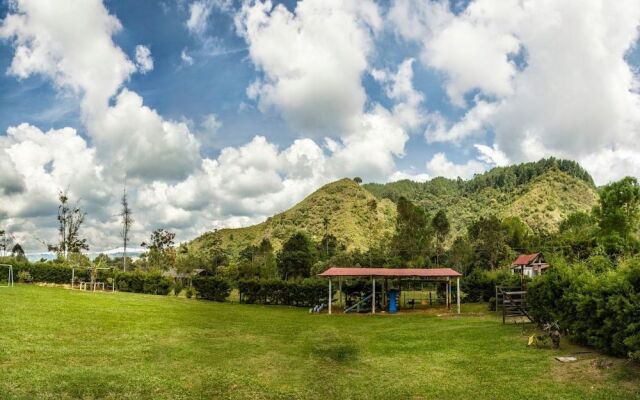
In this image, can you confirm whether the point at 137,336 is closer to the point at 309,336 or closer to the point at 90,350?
the point at 90,350

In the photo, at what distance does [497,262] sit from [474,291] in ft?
106

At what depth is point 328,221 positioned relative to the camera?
390 feet

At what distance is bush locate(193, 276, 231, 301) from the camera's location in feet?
135

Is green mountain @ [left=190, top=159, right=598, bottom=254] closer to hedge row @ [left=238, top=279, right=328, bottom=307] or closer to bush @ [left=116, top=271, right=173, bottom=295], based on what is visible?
bush @ [left=116, top=271, right=173, bottom=295]

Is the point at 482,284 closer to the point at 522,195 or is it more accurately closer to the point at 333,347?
the point at 333,347

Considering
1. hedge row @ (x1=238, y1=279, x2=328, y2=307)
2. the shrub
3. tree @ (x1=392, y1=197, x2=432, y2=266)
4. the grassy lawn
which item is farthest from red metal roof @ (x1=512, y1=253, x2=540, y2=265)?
the shrub

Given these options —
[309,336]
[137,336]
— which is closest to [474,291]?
[309,336]

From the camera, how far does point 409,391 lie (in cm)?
1126

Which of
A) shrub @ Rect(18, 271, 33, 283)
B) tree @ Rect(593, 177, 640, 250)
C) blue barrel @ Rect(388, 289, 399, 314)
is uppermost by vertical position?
tree @ Rect(593, 177, 640, 250)

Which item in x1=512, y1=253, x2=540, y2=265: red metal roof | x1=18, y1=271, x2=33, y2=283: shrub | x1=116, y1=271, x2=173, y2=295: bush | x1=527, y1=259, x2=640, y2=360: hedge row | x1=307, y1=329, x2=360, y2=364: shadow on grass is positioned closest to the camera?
x1=527, y1=259, x2=640, y2=360: hedge row

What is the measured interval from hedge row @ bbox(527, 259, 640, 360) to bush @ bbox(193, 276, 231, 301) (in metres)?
28.7

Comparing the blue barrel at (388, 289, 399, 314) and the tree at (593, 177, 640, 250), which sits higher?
the tree at (593, 177, 640, 250)

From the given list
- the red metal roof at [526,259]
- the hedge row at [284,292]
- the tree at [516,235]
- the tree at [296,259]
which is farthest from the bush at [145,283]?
the tree at [516,235]

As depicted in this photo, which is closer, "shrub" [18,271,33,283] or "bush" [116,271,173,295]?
"bush" [116,271,173,295]
